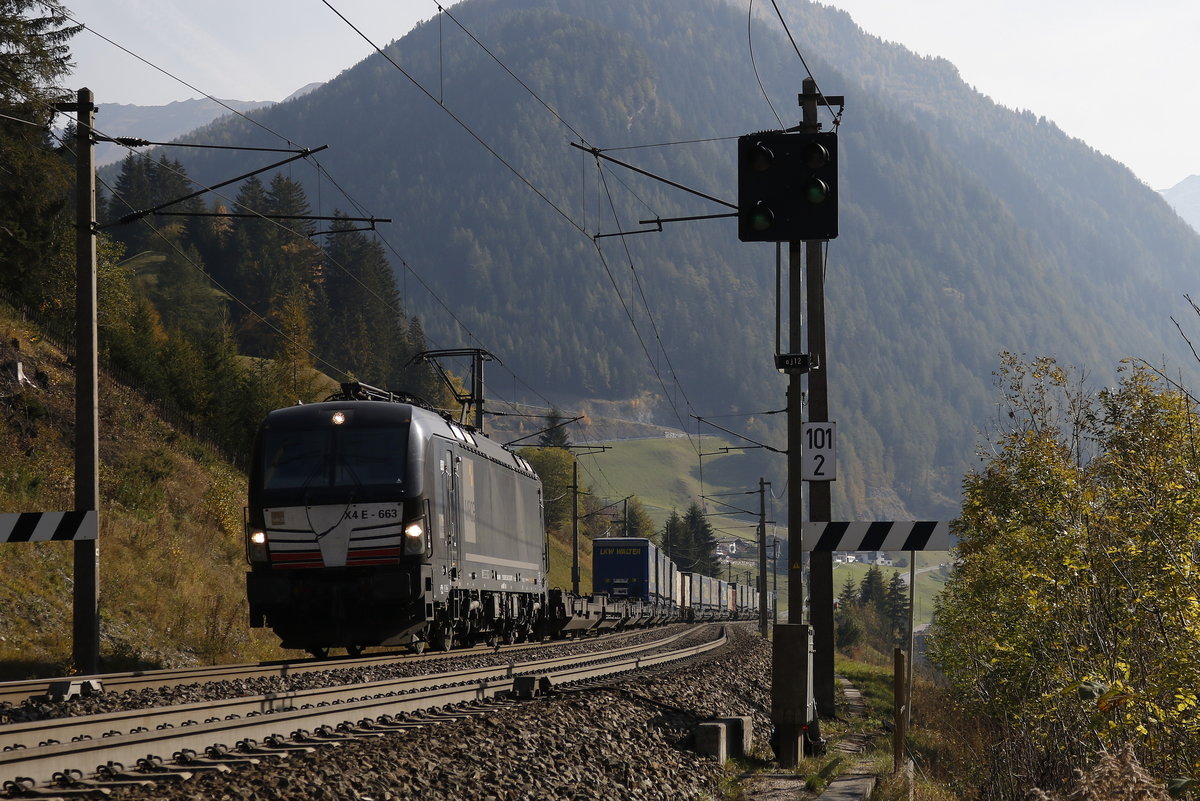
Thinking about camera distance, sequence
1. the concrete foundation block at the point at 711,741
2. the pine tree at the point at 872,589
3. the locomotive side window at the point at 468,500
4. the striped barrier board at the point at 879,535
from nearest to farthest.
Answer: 1. the concrete foundation block at the point at 711,741
2. the striped barrier board at the point at 879,535
3. the locomotive side window at the point at 468,500
4. the pine tree at the point at 872,589

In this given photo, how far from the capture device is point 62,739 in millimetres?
8023

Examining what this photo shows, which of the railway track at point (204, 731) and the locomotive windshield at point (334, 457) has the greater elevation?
the locomotive windshield at point (334, 457)

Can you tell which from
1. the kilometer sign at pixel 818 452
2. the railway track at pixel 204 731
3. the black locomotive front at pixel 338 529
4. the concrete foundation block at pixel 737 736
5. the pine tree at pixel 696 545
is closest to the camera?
the railway track at pixel 204 731

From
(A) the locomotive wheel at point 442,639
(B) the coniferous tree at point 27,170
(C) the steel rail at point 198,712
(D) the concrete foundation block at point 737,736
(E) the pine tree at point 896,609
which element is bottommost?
(E) the pine tree at point 896,609

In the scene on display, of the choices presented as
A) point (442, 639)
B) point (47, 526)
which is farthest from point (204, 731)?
point (442, 639)

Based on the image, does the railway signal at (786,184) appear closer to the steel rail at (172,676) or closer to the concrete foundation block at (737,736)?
the concrete foundation block at (737,736)

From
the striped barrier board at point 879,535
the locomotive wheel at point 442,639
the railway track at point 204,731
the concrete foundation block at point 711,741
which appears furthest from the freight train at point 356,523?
the striped barrier board at point 879,535

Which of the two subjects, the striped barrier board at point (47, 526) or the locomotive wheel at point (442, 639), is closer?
the striped barrier board at point (47, 526)

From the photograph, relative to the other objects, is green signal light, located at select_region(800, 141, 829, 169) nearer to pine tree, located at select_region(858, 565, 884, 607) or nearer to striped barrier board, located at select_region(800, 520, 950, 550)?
striped barrier board, located at select_region(800, 520, 950, 550)

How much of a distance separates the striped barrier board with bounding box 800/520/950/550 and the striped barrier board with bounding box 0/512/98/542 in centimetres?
890

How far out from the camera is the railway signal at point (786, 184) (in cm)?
1153

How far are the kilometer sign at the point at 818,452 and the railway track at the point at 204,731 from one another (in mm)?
3615

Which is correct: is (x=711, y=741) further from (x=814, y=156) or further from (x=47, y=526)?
(x=47, y=526)

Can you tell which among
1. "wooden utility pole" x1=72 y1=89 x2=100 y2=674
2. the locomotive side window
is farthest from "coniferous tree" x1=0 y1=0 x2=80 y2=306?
the locomotive side window
